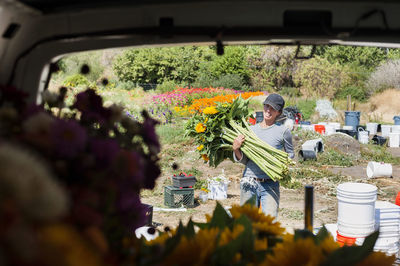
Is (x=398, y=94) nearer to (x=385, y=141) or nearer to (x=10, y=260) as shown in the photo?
(x=385, y=141)

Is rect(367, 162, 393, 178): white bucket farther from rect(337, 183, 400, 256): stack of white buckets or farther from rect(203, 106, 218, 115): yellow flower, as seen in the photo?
rect(203, 106, 218, 115): yellow flower

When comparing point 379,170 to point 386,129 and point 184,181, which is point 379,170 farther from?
point 386,129

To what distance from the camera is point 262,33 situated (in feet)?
3.54

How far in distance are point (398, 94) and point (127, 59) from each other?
1661 cm

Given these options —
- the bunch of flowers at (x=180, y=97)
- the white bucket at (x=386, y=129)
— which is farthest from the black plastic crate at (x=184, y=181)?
the white bucket at (x=386, y=129)

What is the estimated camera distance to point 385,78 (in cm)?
2498

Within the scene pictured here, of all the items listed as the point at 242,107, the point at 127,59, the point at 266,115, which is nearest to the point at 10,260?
the point at 266,115

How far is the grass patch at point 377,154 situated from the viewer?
12.0 m

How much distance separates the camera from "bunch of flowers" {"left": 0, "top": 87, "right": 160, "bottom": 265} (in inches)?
15.7

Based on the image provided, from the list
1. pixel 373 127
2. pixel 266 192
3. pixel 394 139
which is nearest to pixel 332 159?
pixel 394 139

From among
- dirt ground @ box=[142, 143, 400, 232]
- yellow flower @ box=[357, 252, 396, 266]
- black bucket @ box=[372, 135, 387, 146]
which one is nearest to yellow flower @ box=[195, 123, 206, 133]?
dirt ground @ box=[142, 143, 400, 232]

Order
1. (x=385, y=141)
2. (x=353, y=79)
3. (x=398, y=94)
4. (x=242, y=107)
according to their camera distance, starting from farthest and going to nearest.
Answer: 1. (x=353, y=79)
2. (x=398, y=94)
3. (x=385, y=141)
4. (x=242, y=107)

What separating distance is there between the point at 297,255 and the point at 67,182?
44 cm

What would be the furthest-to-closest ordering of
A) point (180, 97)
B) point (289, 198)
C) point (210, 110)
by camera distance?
1. point (180, 97)
2. point (289, 198)
3. point (210, 110)
